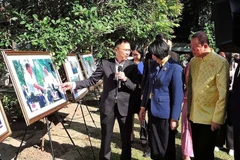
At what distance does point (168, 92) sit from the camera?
3.49 m

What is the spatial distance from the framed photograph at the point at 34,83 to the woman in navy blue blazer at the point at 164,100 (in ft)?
3.91

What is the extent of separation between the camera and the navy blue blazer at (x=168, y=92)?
3424mm

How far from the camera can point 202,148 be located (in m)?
3.33

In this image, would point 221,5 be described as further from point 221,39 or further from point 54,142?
point 54,142

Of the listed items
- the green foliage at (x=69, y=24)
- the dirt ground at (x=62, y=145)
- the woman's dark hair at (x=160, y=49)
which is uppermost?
the green foliage at (x=69, y=24)

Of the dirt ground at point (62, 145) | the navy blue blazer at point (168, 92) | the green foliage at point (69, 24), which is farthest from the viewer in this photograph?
the dirt ground at point (62, 145)

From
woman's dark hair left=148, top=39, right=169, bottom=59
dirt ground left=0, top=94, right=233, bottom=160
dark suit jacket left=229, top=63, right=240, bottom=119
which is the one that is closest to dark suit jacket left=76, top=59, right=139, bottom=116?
woman's dark hair left=148, top=39, right=169, bottom=59

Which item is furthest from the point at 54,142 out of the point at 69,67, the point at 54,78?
the point at 54,78

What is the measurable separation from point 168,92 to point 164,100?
11cm

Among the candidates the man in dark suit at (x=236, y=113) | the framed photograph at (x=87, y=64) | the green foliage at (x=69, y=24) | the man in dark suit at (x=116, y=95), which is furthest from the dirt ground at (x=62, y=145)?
the man in dark suit at (x=236, y=113)

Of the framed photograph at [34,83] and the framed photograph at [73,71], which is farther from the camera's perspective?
the framed photograph at [73,71]

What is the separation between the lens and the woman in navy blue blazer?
3.43 metres

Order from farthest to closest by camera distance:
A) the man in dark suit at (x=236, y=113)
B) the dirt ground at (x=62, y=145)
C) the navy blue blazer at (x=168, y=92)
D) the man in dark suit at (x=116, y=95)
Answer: the dirt ground at (x=62, y=145)
the man in dark suit at (x=116, y=95)
the navy blue blazer at (x=168, y=92)
the man in dark suit at (x=236, y=113)

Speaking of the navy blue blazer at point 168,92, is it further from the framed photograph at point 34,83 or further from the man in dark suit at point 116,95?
the framed photograph at point 34,83
